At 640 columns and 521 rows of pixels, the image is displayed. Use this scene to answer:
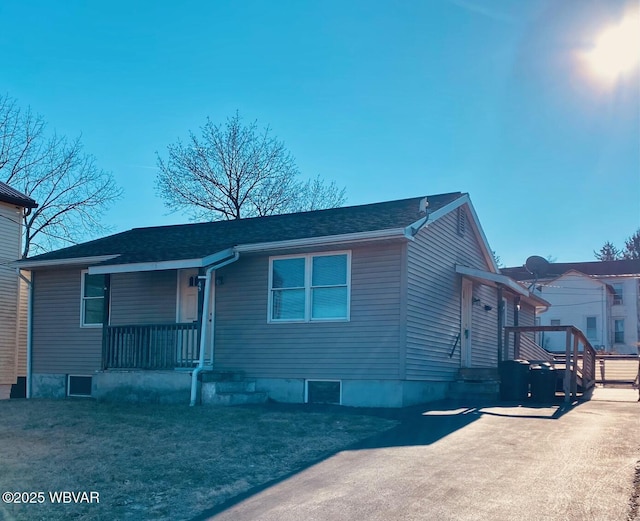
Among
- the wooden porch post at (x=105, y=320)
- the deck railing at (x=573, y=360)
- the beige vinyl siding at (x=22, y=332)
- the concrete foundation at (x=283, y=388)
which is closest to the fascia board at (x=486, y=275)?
the deck railing at (x=573, y=360)

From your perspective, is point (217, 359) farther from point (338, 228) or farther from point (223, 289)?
point (338, 228)

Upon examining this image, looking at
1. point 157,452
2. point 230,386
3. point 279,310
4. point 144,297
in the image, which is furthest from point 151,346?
point 157,452

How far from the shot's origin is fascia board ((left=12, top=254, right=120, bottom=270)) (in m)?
16.8

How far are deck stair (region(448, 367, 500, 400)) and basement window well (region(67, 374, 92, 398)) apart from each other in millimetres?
8681

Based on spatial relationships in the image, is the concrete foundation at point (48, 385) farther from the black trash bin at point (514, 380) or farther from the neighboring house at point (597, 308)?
the neighboring house at point (597, 308)

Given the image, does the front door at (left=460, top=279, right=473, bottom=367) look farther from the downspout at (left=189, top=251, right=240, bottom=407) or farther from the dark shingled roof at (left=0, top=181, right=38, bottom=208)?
the dark shingled roof at (left=0, top=181, right=38, bottom=208)

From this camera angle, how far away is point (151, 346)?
1499 cm

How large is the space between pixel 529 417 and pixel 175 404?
260 inches

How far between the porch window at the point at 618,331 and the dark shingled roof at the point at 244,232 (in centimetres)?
3527

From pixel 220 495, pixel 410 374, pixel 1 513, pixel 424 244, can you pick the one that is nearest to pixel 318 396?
pixel 410 374

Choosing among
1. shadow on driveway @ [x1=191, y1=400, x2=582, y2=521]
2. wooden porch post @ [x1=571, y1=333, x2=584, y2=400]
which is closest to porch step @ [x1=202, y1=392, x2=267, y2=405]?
shadow on driveway @ [x1=191, y1=400, x2=582, y2=521]

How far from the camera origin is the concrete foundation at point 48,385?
57.2 feet

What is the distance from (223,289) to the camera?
15438 mm

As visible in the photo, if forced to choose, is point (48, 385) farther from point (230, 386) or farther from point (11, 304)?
point (230, 386)
